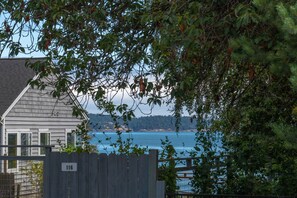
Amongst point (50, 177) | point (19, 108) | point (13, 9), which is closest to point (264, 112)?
point (50, 177)

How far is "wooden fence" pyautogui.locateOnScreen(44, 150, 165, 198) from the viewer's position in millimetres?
11039

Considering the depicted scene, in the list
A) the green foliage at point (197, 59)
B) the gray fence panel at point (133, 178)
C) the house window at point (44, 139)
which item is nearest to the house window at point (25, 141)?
the house window at point (44, 139)

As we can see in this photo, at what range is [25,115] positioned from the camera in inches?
1084

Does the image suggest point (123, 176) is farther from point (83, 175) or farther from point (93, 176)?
point (83, 175)

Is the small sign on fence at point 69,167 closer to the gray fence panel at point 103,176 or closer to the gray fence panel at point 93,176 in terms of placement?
the gray fence panel at point 93,176

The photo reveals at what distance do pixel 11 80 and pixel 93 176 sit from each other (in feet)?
56.3

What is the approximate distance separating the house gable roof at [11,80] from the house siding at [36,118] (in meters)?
0.36

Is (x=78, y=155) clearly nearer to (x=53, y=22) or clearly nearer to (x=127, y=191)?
(x=127, y=191)

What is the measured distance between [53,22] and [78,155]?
8.02ft

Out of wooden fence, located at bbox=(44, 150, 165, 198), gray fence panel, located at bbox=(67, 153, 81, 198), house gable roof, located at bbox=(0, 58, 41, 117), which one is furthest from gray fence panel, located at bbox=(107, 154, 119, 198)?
house gable roof, located at bbox=(0, 58, 41, 117)

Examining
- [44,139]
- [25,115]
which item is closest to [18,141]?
[25,115]

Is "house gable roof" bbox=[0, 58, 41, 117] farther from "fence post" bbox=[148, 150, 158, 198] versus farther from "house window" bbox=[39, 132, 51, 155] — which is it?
"fence post" bbox=[148, 150, 158, 198]

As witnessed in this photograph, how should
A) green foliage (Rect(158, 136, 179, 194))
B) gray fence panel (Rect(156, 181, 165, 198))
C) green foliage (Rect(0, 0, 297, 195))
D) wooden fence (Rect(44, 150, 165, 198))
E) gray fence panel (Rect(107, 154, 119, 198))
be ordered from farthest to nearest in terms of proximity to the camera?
green foliage (Rect(158, 136, 179, 194)) → gray fence panel (Rect(107, 154, 119, 198)) → wooden fence (Rect(44, 150, 165, 198)) → gray fence panel (Rect(156, 181, 165, 198)) → green foliage (Rect(0, 0, 297, 195))

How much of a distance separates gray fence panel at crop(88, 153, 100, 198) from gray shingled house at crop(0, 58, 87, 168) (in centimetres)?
1385
